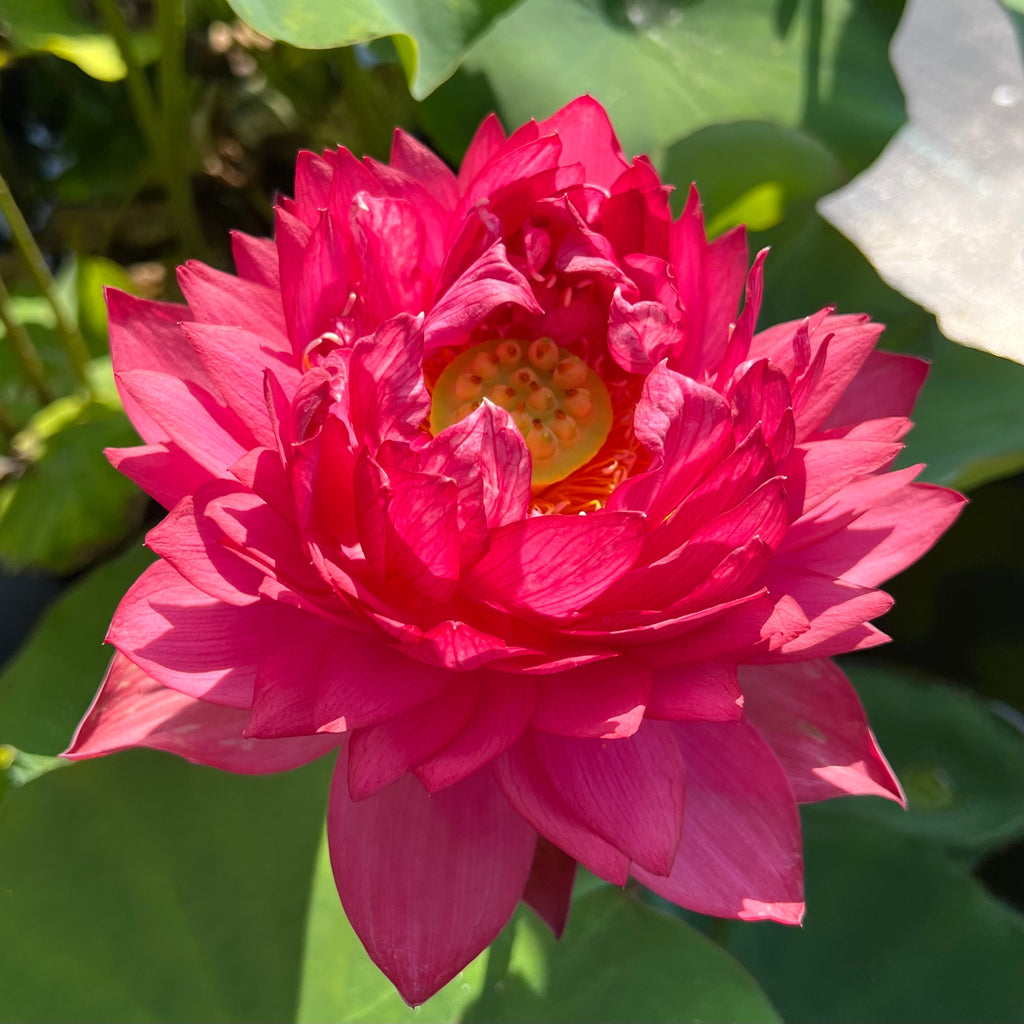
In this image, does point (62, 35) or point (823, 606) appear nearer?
point (823, 606)

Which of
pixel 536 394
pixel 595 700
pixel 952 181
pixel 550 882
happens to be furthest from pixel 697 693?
pixel 952 181

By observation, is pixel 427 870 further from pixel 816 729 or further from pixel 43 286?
pixel 43 286

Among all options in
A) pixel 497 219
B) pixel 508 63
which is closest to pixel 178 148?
pixel 508 63

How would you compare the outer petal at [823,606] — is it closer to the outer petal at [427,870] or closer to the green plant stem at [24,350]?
the outer petal at [427,870]

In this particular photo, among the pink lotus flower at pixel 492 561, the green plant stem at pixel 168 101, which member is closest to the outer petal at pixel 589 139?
the pink lotus flower at pixel 492 561

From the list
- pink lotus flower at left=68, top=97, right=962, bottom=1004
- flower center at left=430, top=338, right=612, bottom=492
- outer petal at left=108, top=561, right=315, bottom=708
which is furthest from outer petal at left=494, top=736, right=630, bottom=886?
flower center at left=430, top=338, right=612, bottom=492

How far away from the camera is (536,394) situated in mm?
648

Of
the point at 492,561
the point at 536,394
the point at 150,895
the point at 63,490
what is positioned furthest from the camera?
the point at 63,490

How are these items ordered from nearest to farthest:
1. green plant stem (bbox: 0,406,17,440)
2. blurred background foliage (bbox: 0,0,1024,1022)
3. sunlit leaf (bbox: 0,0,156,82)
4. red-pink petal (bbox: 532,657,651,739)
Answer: red-pink petal (bbox: 532,657,651,739) → blurred background foliage (bbox: 0,0,1024,1022) → sunlit leaf (bbox: 0,0,156,82) → green plant stem (bbox: 0,406,17,440)

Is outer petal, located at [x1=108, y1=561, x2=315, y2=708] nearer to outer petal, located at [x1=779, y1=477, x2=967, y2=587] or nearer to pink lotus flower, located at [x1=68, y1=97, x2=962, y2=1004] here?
pink lotus flower, located at [x1=68, y1=97, x2=962, y2=1004]

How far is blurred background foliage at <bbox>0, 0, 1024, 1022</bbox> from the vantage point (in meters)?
0.53

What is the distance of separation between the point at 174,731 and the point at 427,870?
0.51 ft

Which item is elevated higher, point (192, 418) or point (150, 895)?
point (192, 418)

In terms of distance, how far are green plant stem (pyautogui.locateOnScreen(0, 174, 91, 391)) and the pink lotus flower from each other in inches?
8.0
